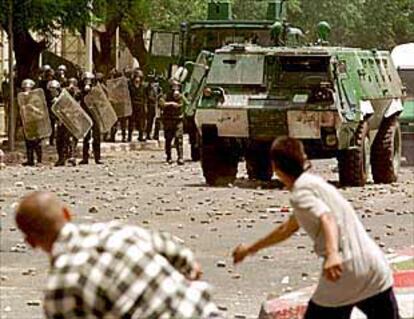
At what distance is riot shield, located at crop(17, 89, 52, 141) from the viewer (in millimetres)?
29422

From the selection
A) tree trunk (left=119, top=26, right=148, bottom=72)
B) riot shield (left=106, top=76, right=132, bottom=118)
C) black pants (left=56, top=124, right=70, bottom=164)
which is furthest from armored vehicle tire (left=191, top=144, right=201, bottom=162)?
tree trunk (left=119, top=26, right=148, bottom=72)

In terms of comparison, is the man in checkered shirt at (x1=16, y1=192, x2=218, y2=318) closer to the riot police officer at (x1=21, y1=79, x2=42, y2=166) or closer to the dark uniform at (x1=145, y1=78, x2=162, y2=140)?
the riot police officer at (x1=21, y1=79, x2=42, y2=166)

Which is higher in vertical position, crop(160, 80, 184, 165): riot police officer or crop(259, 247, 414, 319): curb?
crop(259, 247, 414, 319): curb

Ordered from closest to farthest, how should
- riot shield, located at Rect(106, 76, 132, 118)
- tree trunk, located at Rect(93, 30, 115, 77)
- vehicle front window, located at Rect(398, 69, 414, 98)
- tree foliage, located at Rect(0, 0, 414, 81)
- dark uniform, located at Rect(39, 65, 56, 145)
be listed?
dark uniform, located at Rect(39, 65, 56, 145) < tree foliage, located at Rect(0, 0, 414, 81) < vehicle front window, located at Rect(398, 69, 414, 98) < riot shield, located at Rect(106, 76, 132, 118) < tree trunk, located at Rect(93, 30, 115, 77)

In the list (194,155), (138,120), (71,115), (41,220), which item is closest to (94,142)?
(71,115)

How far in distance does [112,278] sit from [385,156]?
65.4 ft

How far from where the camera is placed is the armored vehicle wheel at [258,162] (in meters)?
24.3

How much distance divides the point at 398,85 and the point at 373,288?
66.8 feet

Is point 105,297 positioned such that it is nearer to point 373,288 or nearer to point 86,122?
point 373,288

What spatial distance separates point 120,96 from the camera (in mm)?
35781

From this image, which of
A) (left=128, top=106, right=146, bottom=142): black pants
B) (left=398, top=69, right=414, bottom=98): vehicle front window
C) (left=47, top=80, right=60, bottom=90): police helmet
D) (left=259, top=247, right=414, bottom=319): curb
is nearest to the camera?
(left=259, top=247, right=414, bottom=319): curb

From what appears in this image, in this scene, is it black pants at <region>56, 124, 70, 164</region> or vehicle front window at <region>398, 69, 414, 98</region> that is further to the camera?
vehicle front window at <region>398, 69, 414, 98</region>

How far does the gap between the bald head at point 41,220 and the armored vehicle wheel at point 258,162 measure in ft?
60.1

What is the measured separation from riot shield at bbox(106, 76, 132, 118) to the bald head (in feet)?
96.1
